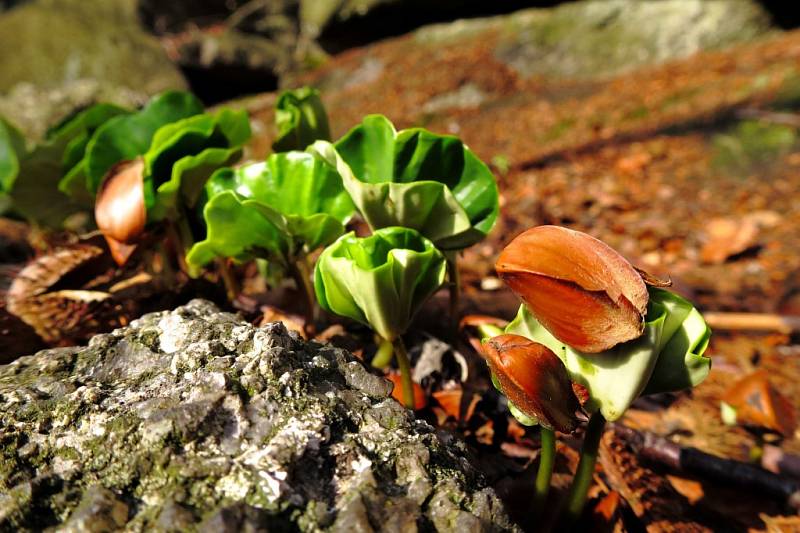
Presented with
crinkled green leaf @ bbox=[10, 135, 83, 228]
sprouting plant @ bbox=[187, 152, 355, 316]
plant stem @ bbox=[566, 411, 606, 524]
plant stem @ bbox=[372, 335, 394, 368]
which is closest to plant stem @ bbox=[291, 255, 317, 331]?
sprouting plant @ bbox=[187, 152, 355, 316]

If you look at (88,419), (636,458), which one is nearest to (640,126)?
(636,458)

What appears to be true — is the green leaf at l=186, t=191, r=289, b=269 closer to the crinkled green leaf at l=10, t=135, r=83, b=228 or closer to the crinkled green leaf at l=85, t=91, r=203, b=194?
the crinkled green leaf at l=85, t=91, r=203, b=194

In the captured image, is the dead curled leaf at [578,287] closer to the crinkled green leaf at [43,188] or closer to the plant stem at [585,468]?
the plant stem at [585,468]

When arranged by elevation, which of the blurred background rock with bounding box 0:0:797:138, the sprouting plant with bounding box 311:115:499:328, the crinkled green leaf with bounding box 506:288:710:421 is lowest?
the blurred background rock with bounding box 0:0:797:138

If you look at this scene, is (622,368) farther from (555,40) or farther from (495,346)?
(555,40)

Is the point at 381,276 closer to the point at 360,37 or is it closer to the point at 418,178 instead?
the point at 418,178

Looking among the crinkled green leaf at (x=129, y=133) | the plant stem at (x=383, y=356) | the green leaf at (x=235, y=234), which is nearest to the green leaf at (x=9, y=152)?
the crinkled green leaf at (x=129, y=133)
